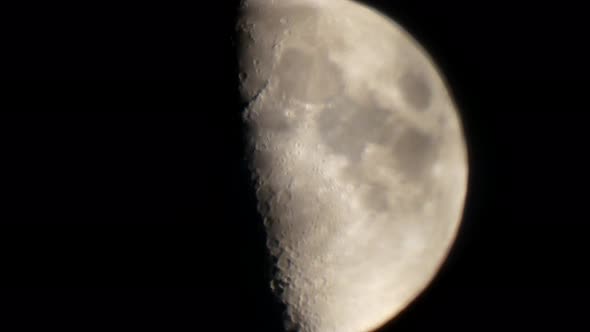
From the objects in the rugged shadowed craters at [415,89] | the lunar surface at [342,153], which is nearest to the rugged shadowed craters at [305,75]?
the lunar surface at [342,153]

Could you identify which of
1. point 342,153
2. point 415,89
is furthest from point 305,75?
point 415,89

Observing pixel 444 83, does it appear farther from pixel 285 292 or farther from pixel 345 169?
pixel 285 292

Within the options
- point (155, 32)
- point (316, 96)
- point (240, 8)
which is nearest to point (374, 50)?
point (316, 96)

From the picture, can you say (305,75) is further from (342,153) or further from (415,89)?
(415,89)

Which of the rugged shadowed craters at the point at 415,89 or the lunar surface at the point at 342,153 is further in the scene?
the rugged shadowed craters at the point at 415,89

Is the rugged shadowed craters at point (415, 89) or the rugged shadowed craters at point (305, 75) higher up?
the rugged shadowed craters at point (415, 89)

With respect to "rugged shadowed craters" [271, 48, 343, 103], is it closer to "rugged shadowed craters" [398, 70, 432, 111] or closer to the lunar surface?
the lunar surface

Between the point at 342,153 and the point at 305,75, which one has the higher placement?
the point at 305,75

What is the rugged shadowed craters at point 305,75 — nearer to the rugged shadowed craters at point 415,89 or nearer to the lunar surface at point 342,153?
the lunar surface at point 342,153

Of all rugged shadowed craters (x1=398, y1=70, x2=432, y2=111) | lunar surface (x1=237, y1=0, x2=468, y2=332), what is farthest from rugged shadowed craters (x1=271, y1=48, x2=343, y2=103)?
rugged shadowed craters (x1=398, y1=70, x2=432, y2=111)

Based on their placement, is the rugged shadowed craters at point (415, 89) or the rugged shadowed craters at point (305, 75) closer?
the rugged shadowed craters at point (305, 75)
